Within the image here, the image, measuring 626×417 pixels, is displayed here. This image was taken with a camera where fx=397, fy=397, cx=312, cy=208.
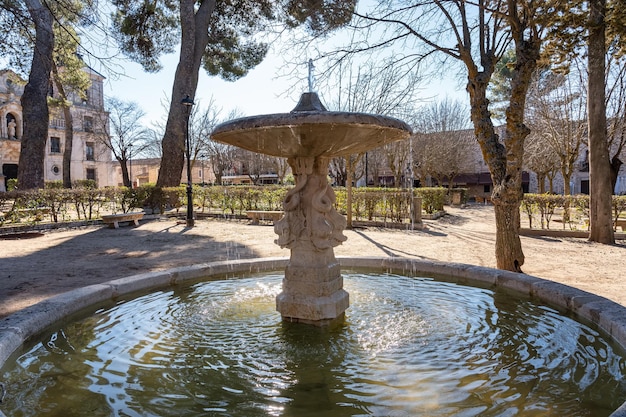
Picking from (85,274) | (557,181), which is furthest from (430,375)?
(557,181)

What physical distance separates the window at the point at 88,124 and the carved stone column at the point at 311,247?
48003 millimetres

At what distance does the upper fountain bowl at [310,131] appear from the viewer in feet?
9.64

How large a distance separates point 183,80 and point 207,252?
10236 millimetres

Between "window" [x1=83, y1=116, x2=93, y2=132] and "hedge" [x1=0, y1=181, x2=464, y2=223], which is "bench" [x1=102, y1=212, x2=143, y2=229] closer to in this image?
"hedge" [x1=0, y1=181, x2=464, y2=223]

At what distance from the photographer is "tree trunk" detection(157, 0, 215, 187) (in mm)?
15695

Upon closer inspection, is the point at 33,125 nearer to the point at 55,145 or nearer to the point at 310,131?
the point at 310,131

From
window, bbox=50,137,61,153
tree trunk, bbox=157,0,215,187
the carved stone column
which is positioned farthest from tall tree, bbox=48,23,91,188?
window, bbox=50,137,61,153

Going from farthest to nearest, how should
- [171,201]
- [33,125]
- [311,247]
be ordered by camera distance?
[171,201], [33,125], [311,247]

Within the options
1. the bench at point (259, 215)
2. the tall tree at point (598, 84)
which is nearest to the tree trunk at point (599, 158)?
the tall tree at point (598, 84)

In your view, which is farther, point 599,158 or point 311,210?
point 599,158

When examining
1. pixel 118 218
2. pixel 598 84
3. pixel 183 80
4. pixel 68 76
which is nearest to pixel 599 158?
pixel 598 84

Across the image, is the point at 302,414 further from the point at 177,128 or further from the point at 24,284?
the point at 177,128

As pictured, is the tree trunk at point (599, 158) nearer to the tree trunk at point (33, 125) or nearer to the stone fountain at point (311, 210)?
the stone fountain at point (311, 210)

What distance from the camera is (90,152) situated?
45.7 metres
